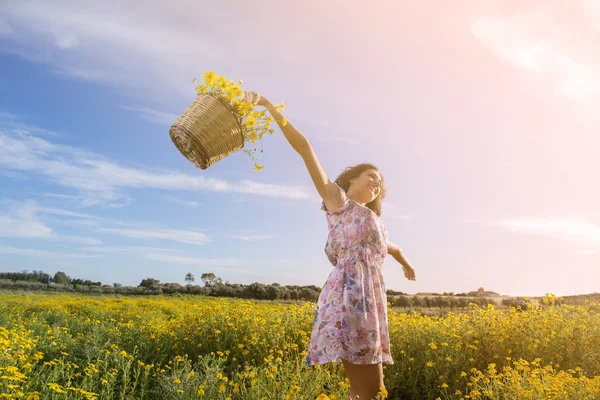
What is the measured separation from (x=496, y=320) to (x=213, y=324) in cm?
353

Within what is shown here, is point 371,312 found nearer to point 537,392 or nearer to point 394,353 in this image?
point 537,392

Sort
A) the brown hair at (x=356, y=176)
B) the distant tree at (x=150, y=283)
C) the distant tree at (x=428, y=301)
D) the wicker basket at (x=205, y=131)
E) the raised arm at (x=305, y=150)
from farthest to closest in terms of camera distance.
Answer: the distant tree at (x=150, y=283) < the distant tree at (x=428, y=301) < the brown hair at (x=356, y=176) < the raised arm at (x=305, y=150) < the wicker basket at (x=205, y=131)

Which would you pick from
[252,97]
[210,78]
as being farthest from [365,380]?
[210,78]

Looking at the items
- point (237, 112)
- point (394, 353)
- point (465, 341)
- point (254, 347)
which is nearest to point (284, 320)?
point (254, 347)

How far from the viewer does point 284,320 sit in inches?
240

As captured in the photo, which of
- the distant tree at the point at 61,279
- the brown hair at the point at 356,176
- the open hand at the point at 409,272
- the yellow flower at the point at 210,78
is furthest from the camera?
the distant tree at the point at 61,279

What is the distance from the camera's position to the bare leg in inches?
111

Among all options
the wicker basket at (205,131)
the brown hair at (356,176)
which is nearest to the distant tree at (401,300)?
the brown hair at (356,176)

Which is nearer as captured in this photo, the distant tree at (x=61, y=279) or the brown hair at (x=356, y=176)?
the brown hair at (x=356, y=176)

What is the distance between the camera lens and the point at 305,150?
3.03 meters

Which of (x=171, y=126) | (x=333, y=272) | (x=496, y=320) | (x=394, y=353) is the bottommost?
(x=394, y=353)

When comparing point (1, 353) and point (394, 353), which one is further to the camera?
point (394, 353)

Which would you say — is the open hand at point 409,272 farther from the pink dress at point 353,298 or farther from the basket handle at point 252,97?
the basket handle at point 252,97

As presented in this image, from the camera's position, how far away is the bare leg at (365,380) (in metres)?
2.83
